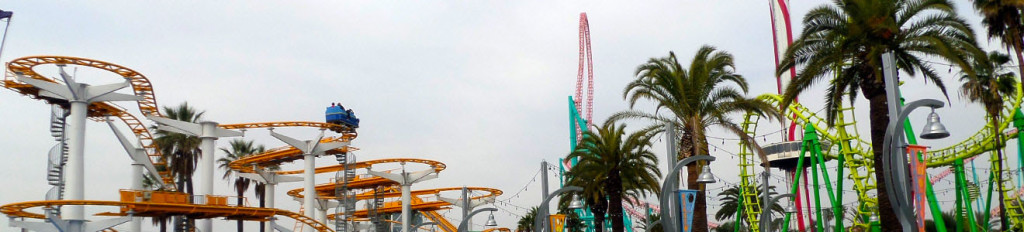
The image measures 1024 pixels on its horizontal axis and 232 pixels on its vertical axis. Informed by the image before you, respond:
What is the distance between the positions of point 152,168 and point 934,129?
128 feet

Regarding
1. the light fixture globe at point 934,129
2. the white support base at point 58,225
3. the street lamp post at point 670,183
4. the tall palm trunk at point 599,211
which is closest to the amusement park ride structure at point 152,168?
the white support base at point 58,225

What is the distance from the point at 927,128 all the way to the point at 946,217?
4359cm

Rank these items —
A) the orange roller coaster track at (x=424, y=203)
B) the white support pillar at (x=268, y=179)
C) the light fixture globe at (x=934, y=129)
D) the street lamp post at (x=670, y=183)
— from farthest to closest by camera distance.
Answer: the orange roller coaster track at (x=424, y=203) → the white support pillar at (x=268, y=179) → the street lamp post at (x=670, y=183) → the light fixture globe at (x=934, y=129)

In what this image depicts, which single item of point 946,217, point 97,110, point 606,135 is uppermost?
point 97,110

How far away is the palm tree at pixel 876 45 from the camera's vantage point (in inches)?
826

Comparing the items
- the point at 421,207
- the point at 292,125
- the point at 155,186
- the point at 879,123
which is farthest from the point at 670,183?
the point at 155,186

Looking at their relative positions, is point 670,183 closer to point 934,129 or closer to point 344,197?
point 934,129

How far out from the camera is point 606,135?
33.2m

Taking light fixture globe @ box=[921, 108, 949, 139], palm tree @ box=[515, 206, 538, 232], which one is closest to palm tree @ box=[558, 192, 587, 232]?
palm tree @ box=[515, 206, 538, 232]

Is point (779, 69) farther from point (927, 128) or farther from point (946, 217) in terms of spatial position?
point (946, 217)

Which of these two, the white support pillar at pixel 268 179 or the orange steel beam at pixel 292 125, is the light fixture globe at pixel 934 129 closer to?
the orange steel beam at pixel 292 125

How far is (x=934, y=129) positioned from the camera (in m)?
13.7

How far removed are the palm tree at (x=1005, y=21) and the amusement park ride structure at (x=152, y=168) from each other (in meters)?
27.9

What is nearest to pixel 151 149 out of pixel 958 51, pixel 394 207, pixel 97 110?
pixel 97 110
